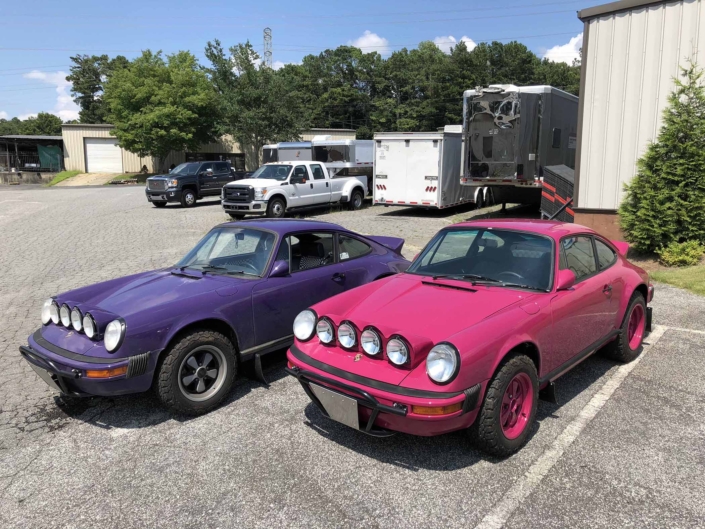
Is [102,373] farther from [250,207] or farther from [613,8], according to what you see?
[250,207]

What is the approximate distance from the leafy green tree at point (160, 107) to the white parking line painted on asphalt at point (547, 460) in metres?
39.2

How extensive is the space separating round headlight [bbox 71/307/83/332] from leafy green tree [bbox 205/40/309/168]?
110 feet

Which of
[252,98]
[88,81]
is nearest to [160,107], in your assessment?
[252,98]

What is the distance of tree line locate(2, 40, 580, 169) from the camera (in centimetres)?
3619

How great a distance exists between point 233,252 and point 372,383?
96.6 inches

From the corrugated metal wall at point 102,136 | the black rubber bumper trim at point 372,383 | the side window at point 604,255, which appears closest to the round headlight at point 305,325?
the black rubber bumper trim at point 372,383

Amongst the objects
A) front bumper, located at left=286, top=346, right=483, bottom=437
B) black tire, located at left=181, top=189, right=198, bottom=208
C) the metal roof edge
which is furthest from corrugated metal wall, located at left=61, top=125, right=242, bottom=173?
front bumper, located at left=286, top=346, right=483, bottom=437

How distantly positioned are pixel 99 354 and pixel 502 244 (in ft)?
10.8

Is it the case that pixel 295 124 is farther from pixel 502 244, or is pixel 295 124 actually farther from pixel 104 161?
pixel 502 244

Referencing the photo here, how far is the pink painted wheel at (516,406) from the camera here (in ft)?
11.5

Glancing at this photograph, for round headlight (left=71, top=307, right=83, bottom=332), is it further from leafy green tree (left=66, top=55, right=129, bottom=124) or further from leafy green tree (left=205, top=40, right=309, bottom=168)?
leafy green tree (left=66, top=55, right=129, bottom=124)

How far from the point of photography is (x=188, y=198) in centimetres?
2191

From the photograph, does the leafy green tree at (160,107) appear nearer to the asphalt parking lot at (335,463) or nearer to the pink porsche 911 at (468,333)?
the asphalt parking lot at (335,463)

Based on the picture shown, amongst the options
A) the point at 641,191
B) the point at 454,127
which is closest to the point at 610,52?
the point at 641,191
